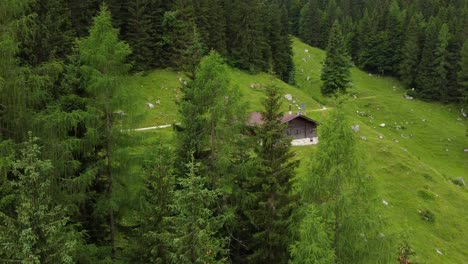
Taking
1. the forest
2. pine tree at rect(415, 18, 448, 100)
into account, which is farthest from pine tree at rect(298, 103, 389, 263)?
pine tree at rect(415, 18, 448, 100)

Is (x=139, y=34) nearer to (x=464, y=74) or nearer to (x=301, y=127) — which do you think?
(x=301, y=127)

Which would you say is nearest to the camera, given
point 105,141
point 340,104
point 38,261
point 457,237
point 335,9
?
point 38,261

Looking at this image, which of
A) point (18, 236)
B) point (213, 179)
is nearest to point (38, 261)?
point (18, 236)

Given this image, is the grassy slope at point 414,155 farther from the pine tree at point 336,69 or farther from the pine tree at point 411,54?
the pine tree at point 336,69

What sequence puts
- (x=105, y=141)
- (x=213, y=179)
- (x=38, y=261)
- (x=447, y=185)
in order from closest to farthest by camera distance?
1. (x=38, y=261)
2. (x=105, y=141)
3. (x=213, y=179)
4. (x=447, y=185)

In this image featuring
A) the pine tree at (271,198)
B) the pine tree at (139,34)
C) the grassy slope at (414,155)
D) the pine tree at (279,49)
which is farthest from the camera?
the pine tree at (279,49)

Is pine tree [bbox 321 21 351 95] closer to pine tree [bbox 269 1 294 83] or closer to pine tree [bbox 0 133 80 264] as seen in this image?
pine tree [bbox 269 1 294 83]

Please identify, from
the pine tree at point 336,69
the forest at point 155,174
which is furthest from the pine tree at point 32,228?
the pine tree at point 336,69

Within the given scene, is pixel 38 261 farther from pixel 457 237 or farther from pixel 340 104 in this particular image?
pixel 457 237
